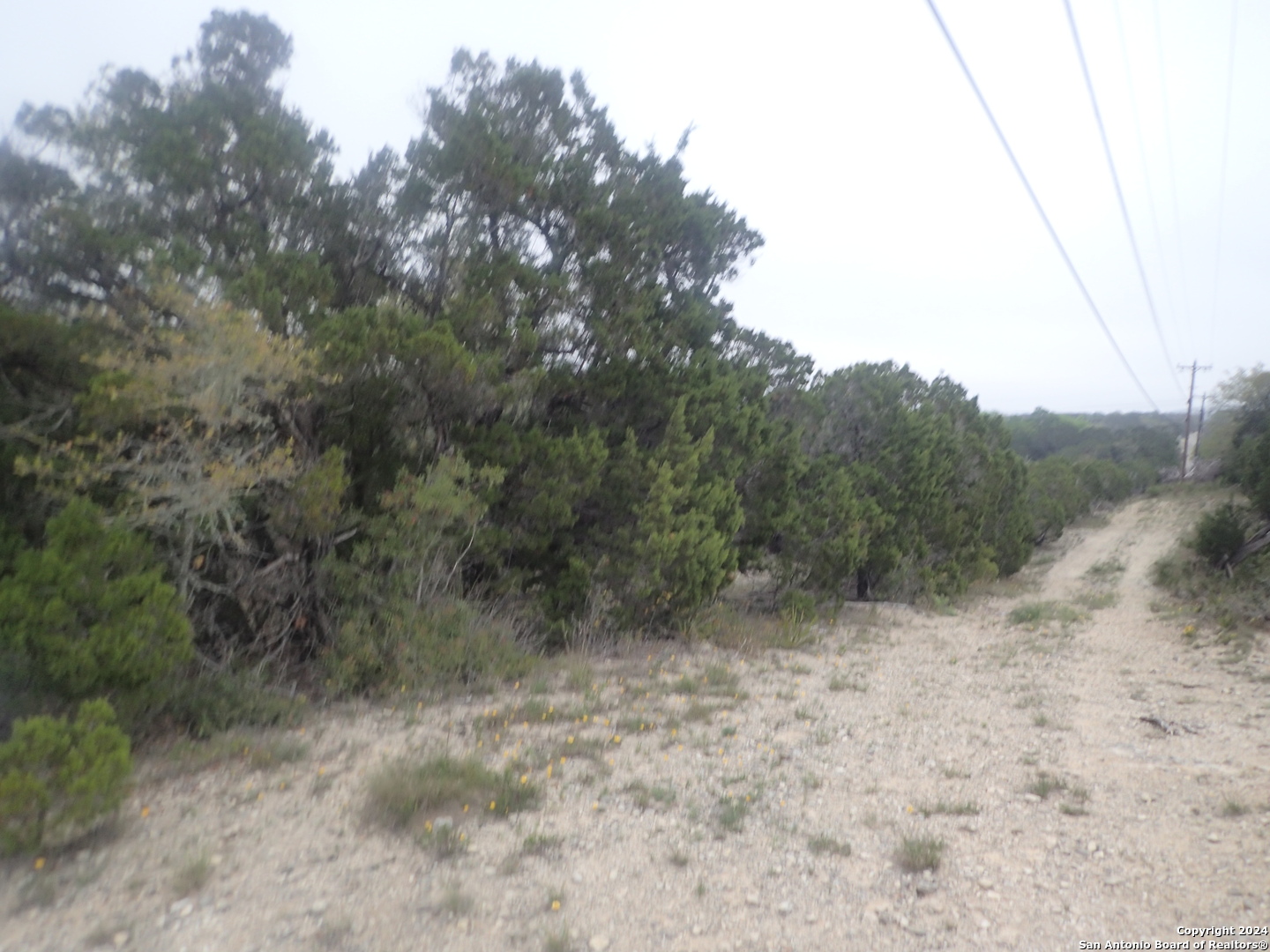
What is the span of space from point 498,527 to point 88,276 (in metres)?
4.65

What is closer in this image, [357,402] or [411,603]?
[411,603]

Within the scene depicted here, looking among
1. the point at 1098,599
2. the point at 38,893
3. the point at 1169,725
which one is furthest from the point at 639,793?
the point at 1098,599

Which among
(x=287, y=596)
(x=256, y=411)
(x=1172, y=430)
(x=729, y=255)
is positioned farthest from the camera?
(x=1172, y=430)

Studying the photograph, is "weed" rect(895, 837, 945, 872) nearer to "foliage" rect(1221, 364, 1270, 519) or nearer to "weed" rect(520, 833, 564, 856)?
"weed" rect(520, 833, 564, 856)

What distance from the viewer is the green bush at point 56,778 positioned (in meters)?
4.01

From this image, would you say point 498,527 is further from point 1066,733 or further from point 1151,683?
point 1151,683

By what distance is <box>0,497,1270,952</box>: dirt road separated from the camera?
12.1ft

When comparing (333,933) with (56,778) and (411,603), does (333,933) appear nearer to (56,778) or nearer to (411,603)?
(56,778)

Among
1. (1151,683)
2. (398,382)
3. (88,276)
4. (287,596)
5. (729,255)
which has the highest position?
(729,255)

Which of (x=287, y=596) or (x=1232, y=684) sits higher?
(x=287, y=596)

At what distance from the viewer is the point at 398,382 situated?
8.17 m

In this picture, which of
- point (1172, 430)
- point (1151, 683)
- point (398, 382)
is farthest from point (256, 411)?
point (1172, 430)

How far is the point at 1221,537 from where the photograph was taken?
16.6 meters

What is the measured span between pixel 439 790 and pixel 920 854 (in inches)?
106
